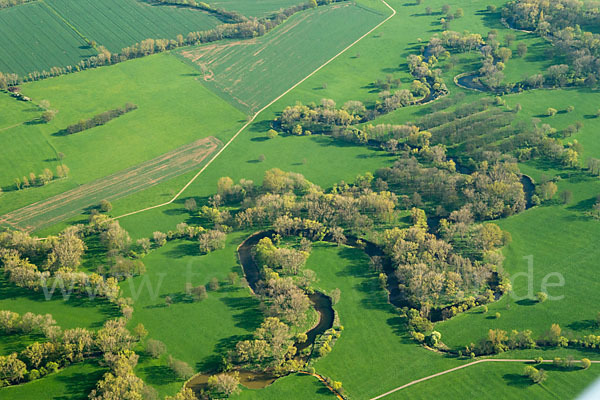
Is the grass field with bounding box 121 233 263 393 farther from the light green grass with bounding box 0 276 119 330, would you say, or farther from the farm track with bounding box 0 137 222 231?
Answer: the farm track with bounding box 0 137 222 231

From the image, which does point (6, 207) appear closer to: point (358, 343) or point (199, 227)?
point (199, 227)

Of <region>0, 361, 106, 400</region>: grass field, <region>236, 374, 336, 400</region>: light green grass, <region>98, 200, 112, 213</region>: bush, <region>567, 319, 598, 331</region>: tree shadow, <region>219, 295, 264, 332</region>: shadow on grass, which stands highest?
<region>98, 200, 112, 213</region>: bush

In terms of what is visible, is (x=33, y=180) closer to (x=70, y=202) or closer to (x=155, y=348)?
(x=70, y=202)

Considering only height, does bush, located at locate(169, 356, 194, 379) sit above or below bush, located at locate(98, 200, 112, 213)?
below

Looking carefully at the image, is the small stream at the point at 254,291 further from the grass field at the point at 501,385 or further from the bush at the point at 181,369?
the grass field at the point at 501,385

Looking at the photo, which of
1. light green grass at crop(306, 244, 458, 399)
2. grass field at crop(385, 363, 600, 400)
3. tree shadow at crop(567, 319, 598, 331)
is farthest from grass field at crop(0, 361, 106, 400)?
tree shadow at crop(567, 319, 598, 331)

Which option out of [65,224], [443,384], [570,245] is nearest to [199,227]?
[65,224]

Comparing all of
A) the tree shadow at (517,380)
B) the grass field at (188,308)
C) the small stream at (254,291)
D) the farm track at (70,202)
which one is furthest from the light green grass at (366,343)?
the farm track at (70,202)
